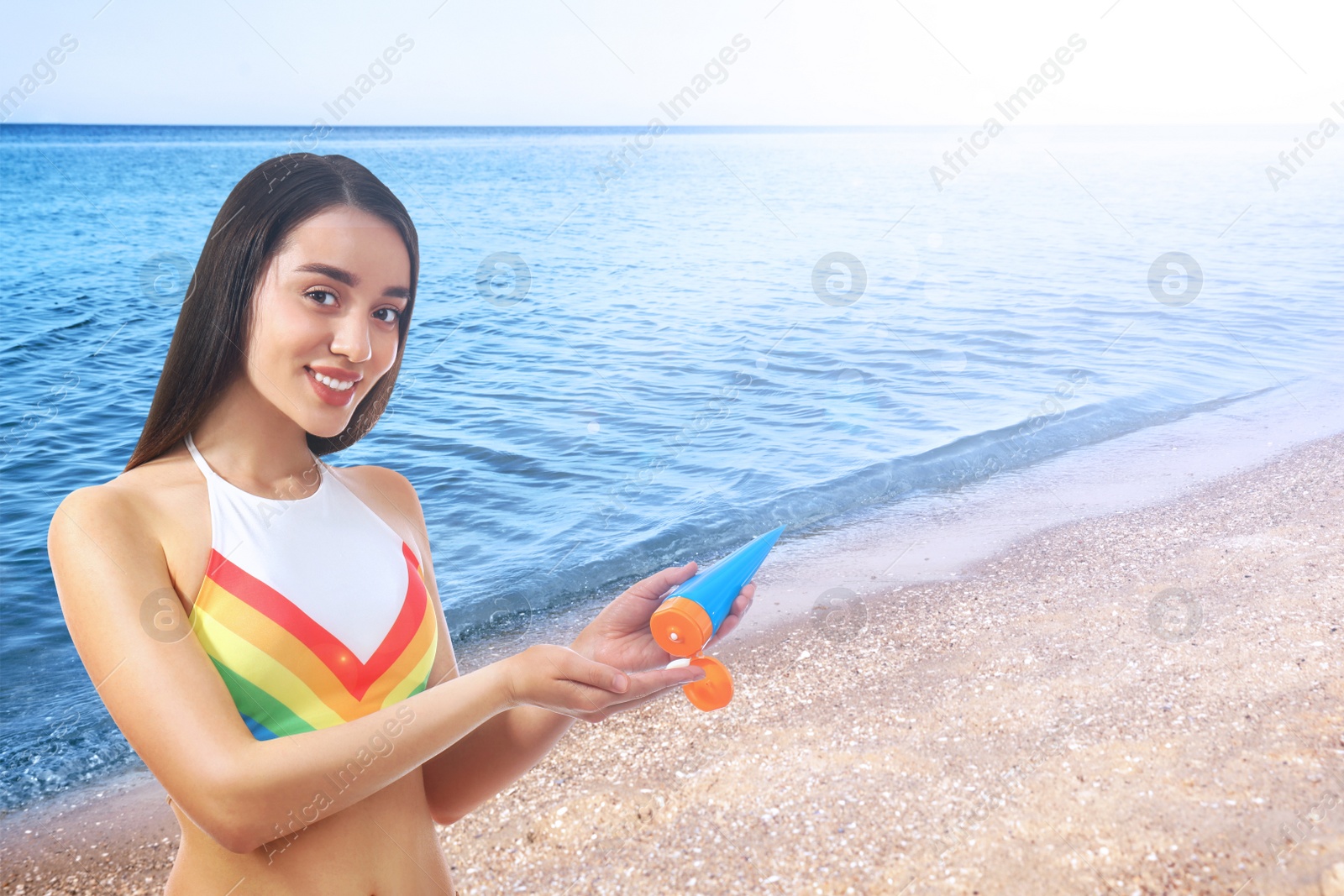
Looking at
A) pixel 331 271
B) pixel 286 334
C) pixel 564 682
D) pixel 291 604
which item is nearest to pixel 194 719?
pixel 291 604

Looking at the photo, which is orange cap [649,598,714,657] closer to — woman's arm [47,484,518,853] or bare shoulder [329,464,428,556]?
woman's arm [47,484,518,853]

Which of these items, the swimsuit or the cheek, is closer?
the swimsuit

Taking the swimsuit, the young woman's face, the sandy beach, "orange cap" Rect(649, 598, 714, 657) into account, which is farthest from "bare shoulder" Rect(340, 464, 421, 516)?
the sandy beach

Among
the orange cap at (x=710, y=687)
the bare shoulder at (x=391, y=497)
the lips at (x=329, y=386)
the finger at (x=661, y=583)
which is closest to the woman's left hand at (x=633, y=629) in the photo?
the finger at (x=661, y=583)

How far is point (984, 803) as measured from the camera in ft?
12.1

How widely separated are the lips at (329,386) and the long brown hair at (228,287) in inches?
5.4

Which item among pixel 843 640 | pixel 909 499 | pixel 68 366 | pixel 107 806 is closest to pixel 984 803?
pixel 843 640

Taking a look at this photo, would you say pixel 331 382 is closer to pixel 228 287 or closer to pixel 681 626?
pixel 228 287

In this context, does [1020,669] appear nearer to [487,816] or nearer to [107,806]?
[487,816]

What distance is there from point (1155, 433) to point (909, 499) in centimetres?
347

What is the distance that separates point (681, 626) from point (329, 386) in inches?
30.7

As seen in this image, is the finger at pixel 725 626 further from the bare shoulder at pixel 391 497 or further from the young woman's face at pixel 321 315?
the young woman's face at pixel 321 315

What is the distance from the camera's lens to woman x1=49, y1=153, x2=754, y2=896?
4.35 feet

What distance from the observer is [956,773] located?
391 centimetres
